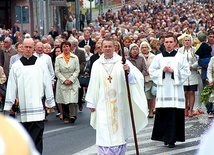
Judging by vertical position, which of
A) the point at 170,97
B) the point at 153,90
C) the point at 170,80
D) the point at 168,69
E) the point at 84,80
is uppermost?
the point at 168,69

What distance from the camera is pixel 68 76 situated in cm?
1373

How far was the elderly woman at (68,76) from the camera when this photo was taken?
13.6m

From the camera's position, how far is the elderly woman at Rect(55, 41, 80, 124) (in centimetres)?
1365

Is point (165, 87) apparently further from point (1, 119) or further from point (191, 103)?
point (1, 119)

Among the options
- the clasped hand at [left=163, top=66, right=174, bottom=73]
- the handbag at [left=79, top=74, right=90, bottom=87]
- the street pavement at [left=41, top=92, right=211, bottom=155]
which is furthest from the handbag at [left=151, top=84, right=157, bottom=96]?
the clasped hand at [left=163, top=66, right=174, bottom=73]

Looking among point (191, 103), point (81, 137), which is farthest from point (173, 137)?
point (191, 103)

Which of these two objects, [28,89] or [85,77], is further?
[85,77]

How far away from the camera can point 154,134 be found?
10516 mm

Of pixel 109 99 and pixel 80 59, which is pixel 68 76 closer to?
pixel 80 59

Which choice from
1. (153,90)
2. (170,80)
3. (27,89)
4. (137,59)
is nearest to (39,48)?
(137,59)

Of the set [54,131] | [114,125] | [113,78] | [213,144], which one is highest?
[213,144]

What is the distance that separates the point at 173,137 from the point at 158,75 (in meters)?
0.99

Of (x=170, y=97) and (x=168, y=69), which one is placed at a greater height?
(x=168, y=69)

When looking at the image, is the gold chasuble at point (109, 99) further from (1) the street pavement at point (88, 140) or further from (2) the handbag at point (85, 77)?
(2) the handbag at point (85, 77)
